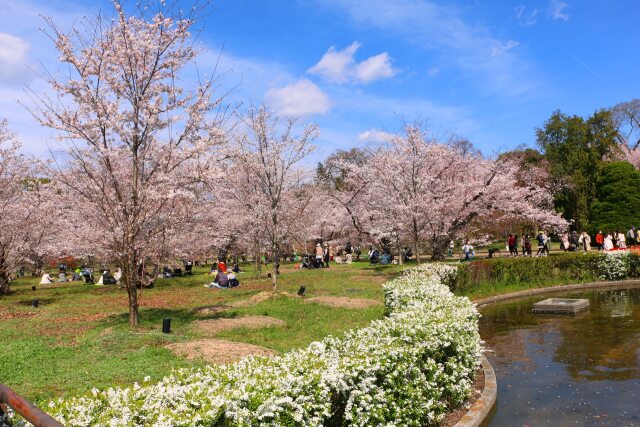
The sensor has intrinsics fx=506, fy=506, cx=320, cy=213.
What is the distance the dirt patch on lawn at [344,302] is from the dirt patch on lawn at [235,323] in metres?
2.96

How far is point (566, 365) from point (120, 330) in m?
11.2

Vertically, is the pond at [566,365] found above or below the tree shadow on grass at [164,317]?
below

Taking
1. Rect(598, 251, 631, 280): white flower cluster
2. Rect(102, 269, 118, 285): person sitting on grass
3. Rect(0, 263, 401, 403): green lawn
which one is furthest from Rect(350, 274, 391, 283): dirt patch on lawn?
Rect(102, 269, 118, 285): person sitting on grass

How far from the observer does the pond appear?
7758 millimetres

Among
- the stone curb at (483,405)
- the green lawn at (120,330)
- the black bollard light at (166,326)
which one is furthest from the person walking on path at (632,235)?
the black bollard light at (166,326)

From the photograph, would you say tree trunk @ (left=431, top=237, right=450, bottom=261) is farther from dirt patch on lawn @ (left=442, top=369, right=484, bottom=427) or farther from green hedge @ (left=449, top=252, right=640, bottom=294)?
dirt patch on lawn @ (left=442, top=369, right=484, bottom=427)

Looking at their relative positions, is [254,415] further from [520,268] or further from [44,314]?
[520,268]

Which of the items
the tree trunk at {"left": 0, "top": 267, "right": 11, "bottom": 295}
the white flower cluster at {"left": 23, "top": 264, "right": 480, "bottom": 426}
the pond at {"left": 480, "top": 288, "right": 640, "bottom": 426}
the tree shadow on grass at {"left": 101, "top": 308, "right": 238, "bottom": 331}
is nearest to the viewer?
the white flower cluster at {"left": 23, "top": 264, "right": 480, "bottom": 426}

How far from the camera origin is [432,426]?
7.17 m

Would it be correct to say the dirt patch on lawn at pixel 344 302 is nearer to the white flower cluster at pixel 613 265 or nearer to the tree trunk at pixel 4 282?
the white flower cluster at pixel 613 265

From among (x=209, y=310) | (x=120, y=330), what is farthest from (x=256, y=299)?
(x=120, y=330)

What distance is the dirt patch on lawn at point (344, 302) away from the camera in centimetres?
1733

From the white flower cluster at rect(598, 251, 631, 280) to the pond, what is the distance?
20.6 ft

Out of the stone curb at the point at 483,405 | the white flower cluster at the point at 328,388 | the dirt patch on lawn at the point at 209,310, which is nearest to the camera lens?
the white flower cluster at the point at 328,388
